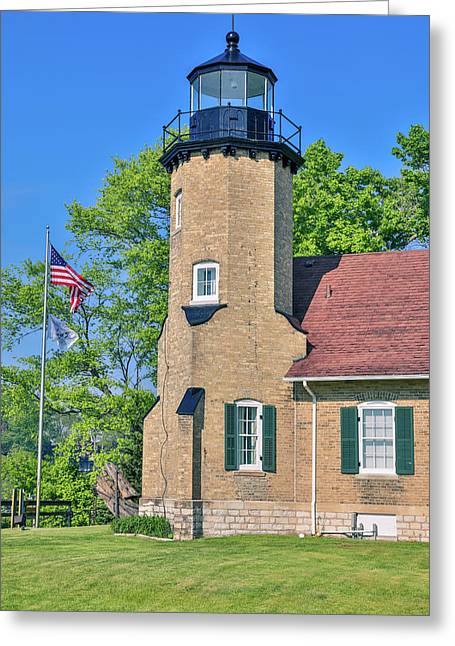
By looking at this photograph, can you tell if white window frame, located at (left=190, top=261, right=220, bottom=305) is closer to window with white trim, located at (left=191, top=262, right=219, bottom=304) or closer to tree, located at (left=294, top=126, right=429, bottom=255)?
window with white trim, located at (left=191, top=262, right=219, bottom=304)

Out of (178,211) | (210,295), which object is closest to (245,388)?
(210,295)

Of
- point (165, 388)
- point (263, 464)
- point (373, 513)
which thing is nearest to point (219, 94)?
point (165, 388)

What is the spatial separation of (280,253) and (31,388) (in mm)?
9676

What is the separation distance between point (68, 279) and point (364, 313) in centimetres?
670

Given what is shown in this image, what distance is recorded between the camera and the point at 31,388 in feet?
84.2

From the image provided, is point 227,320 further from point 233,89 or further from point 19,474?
point 19,474

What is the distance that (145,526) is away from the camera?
17875 mm

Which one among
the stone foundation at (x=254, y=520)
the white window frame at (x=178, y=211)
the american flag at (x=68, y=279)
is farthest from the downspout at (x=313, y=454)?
the american flag at (x=68, y=279)

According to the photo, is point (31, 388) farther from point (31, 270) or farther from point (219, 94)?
point (219, 94)

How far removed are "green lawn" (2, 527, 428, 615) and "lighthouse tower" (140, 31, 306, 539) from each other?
4.92 ft

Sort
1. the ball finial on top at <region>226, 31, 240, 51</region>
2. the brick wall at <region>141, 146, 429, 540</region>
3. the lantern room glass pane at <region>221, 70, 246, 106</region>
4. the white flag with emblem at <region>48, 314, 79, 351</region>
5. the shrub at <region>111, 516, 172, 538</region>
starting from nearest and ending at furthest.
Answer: the brick wall at <region>141, 146, 429, 540</region> < the shrub at <region>111, 516, 172, 538</region> < the ball finial on top at <region>226, 31, 240, 51</region> < the lantern room glass pane at <region>221, 70, 246, 106</region> < the white flag with emblem at <region>48, 314, 79, 351</region>

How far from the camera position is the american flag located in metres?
21.1

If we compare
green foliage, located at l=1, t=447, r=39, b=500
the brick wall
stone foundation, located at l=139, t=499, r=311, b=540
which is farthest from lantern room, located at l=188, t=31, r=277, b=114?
green foliage, located at l=1, t=447, r=39, b=500

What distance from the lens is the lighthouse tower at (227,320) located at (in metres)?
17.6
